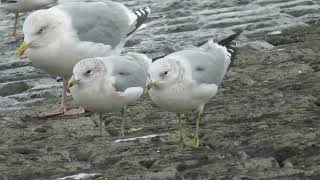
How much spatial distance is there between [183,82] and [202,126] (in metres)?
0.84

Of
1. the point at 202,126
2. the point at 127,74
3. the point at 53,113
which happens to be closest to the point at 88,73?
the point at 127,74

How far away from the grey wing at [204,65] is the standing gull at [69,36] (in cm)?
152

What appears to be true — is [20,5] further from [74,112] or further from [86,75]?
[86,75]

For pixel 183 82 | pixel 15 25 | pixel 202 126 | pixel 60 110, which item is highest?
pixel 183 82

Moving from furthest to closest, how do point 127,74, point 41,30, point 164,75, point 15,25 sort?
point 15,25, point 41,30, point 127,74, point 164,75

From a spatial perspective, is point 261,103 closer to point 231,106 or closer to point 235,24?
point 231,106

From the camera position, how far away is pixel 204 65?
6.62 metres

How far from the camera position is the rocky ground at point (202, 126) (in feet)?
18.3

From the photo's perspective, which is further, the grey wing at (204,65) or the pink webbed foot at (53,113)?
the pink webbed foot at (53,113)

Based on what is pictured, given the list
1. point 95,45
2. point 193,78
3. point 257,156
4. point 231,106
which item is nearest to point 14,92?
point 95,45

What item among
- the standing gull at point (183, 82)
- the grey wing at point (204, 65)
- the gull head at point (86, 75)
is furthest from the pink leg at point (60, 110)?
the grey wing at point (204, 65)

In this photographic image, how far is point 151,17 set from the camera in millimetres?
12836

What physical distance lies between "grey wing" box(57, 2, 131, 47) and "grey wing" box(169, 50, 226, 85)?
161 centimetres

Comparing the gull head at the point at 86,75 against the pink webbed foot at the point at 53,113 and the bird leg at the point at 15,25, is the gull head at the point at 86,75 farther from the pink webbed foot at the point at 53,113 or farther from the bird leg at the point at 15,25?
the bird leg at the point at 15,25
